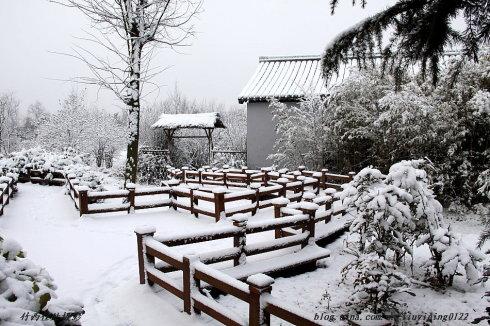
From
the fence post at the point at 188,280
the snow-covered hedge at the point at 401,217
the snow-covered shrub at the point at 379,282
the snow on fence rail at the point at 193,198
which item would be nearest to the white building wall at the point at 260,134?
the snow on fence rail at the point at 193,198

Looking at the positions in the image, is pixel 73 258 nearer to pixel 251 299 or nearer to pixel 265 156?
pixel 251 299

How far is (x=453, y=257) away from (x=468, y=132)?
23.7 feet

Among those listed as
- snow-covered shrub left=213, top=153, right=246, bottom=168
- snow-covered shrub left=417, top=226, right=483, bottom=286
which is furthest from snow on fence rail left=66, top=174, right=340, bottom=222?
snow-covered shrub left=213, top=153, right=246, bottom=168

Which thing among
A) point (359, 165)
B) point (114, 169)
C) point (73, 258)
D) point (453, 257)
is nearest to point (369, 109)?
point (359, 165)

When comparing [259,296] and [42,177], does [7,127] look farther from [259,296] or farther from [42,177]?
[259,296]

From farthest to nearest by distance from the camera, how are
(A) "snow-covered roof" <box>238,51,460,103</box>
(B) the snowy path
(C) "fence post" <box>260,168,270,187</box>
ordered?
(A) "snow-covered roof" <box>238,51,460,103</box>
(C) "fence post" <box>260,168,270,187</box>
(B) the snowy path

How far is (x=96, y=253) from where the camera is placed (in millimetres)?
7707

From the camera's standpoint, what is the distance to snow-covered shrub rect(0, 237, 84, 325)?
241 centimetres

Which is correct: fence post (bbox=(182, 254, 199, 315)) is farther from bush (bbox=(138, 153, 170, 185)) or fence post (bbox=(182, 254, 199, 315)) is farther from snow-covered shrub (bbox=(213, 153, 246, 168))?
snow-covered shrub (bbox=(213, 153, 246, 168))

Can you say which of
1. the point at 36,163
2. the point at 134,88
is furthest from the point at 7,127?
the point at 134,88

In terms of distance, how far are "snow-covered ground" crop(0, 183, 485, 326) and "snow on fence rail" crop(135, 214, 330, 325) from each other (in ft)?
0.83

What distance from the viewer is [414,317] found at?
6.13 m

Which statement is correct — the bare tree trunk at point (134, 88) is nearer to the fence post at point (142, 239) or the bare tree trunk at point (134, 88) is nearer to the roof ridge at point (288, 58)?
the fence post at point (142, 239)

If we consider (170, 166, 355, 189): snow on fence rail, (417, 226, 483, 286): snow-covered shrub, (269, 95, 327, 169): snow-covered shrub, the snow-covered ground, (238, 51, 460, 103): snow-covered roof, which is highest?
(238, 51, 460, 103): snow-covered roof
